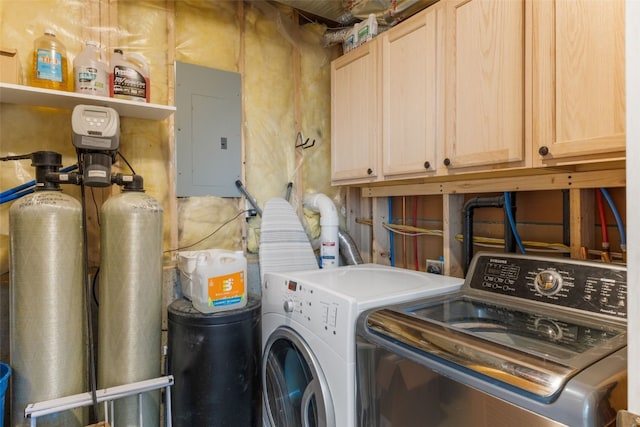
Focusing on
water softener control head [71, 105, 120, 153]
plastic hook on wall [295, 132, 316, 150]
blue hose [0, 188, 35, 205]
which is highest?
plastic hook on wall [295, 132, 316, 150]

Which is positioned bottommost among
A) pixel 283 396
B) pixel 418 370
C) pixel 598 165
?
pixel 283 396

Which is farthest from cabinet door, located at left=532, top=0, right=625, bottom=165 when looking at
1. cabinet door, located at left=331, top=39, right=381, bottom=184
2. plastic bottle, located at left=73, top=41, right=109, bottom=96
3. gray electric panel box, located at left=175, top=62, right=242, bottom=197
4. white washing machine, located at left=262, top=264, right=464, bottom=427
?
plastic bottle, located at left=73, top=41, right=109, bottom=96

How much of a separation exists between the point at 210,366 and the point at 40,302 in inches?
26.6

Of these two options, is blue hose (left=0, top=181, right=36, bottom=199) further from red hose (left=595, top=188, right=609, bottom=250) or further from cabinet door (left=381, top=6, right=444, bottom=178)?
red hose (left=595, top=188, right=609, bottom=250)

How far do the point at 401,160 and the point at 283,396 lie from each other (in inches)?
49.9

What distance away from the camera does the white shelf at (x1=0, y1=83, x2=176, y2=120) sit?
1417 millimetres

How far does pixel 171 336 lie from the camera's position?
5.12 feet

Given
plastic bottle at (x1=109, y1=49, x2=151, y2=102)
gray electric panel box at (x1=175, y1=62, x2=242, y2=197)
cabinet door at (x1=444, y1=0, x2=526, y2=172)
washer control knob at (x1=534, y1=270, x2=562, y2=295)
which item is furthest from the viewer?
gray electric panel box at (x1=175, y1=62, x2=242, y2=197)

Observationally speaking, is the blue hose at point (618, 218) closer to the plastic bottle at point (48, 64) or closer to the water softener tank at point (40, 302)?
the water softener tank at point (40, 302)

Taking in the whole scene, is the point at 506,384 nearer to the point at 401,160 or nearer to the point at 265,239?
the point at 401,160

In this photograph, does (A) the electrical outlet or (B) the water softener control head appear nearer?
(B) the water softener control head

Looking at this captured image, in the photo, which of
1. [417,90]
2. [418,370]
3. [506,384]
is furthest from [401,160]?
[506,384]

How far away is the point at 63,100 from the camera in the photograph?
60.1 inches

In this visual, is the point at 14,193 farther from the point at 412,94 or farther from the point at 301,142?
the point at 412,94
